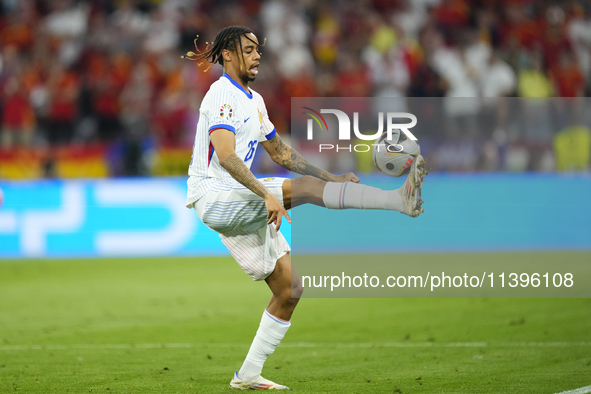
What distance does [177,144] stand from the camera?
45.4 feet

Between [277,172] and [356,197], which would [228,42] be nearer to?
[356,197]

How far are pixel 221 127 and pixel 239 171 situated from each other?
33cm

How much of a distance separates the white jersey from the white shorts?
88 mm

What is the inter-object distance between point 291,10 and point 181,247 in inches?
250

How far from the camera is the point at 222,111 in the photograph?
15.7 ft

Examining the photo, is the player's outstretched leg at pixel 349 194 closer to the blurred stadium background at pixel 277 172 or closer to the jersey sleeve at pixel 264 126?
the jersey sleeve at pixel 264 126

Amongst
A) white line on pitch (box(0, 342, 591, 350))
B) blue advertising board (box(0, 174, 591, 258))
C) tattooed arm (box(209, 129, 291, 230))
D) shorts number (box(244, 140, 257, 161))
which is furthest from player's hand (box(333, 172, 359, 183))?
blue advertising board (box(0, 174, 591, 258))

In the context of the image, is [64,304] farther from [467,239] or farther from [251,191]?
[467,239]

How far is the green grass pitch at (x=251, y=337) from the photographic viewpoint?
541cm

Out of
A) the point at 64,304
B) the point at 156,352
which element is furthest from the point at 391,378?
the point at 64,304

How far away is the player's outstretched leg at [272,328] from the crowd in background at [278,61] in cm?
777

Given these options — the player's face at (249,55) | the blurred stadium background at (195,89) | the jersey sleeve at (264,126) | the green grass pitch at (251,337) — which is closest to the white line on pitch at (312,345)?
the green grass pitch at (251,337)

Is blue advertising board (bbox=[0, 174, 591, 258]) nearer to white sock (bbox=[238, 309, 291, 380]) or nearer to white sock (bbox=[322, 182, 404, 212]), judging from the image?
white sock (bbox=[238, 309, 291, 380])

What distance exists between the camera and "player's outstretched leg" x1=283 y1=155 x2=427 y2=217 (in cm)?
477
